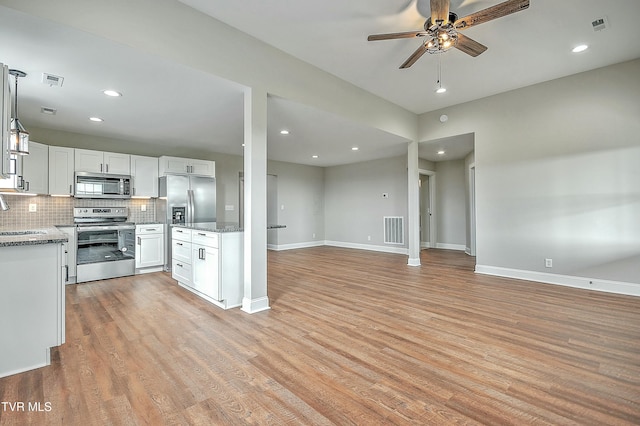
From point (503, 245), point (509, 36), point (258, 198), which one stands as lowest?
point (503, 245)

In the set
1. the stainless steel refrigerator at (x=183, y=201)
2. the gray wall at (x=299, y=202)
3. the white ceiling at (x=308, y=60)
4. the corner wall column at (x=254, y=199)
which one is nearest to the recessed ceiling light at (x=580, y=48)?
the white ceiling at (x=308, y=60)

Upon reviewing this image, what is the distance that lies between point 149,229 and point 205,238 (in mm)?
2326

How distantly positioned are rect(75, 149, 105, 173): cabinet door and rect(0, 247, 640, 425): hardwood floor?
2.23 metres

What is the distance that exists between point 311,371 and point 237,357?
59 cm

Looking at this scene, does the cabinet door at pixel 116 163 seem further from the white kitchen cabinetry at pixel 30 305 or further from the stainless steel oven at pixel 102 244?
the white kitchen cabinetry at pixel 30 305

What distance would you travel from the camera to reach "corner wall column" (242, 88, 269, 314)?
3039 mm

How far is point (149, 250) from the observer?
199 inches

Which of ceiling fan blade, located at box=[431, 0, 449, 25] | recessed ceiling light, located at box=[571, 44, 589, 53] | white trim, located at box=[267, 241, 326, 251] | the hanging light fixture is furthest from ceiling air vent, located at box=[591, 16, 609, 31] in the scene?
white trim, located at box=[267, 241, 326, 251]

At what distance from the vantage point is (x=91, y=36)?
2170mm

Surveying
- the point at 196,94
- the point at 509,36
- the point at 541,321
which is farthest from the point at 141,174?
the point at 541,321

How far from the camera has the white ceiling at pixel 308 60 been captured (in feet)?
8.28

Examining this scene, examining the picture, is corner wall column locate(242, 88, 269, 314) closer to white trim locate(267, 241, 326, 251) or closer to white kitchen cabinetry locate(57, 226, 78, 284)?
white kitchen cabinetry locate(57, 226, 78, 284)

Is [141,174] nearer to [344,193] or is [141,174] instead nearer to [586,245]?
[344,193]

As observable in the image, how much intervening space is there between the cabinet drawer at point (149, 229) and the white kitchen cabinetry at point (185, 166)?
103cm
